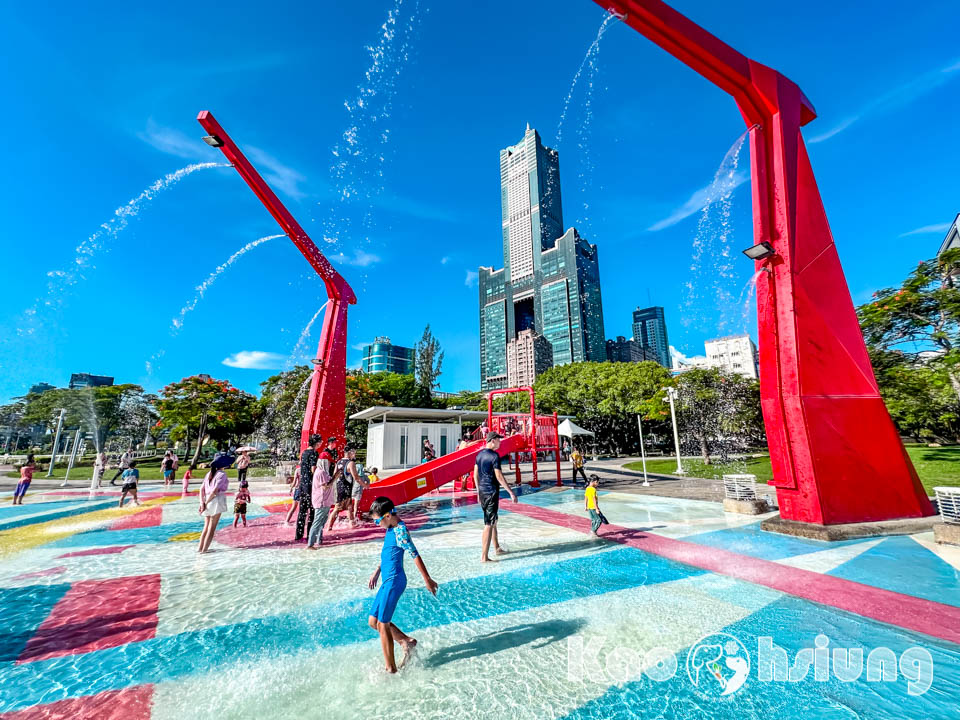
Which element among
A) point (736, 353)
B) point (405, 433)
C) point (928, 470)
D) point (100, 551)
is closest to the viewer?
point (100, 551)

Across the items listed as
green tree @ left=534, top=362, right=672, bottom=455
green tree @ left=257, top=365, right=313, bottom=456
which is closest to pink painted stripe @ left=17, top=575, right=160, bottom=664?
green tree @ left=257, top=365, right=313, bottom=456

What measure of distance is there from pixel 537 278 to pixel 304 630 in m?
159

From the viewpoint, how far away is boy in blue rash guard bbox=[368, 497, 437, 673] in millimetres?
3395

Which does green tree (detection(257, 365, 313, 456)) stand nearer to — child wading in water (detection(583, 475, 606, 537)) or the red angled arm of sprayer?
the red angled arm of sprayer

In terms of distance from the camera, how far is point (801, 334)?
8.25 metres

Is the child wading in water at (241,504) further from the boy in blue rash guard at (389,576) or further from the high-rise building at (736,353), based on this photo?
the high-rise building at (736,353)

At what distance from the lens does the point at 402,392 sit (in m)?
57.5

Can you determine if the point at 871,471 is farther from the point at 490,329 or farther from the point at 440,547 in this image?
the point at 490,329

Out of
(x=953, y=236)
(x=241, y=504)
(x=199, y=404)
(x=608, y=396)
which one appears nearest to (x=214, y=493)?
(x=241, y=504)

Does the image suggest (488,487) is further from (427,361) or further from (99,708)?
(427,361)

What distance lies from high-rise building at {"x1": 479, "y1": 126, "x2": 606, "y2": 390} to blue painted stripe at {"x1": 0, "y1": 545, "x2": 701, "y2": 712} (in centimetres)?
13555

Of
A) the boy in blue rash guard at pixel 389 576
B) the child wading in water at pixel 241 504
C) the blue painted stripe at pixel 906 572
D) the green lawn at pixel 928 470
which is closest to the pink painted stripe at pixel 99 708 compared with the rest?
the boy in blue rash guard at pixel 389 576

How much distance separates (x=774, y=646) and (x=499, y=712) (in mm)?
2842

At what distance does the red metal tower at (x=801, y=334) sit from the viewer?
25.8 feet
